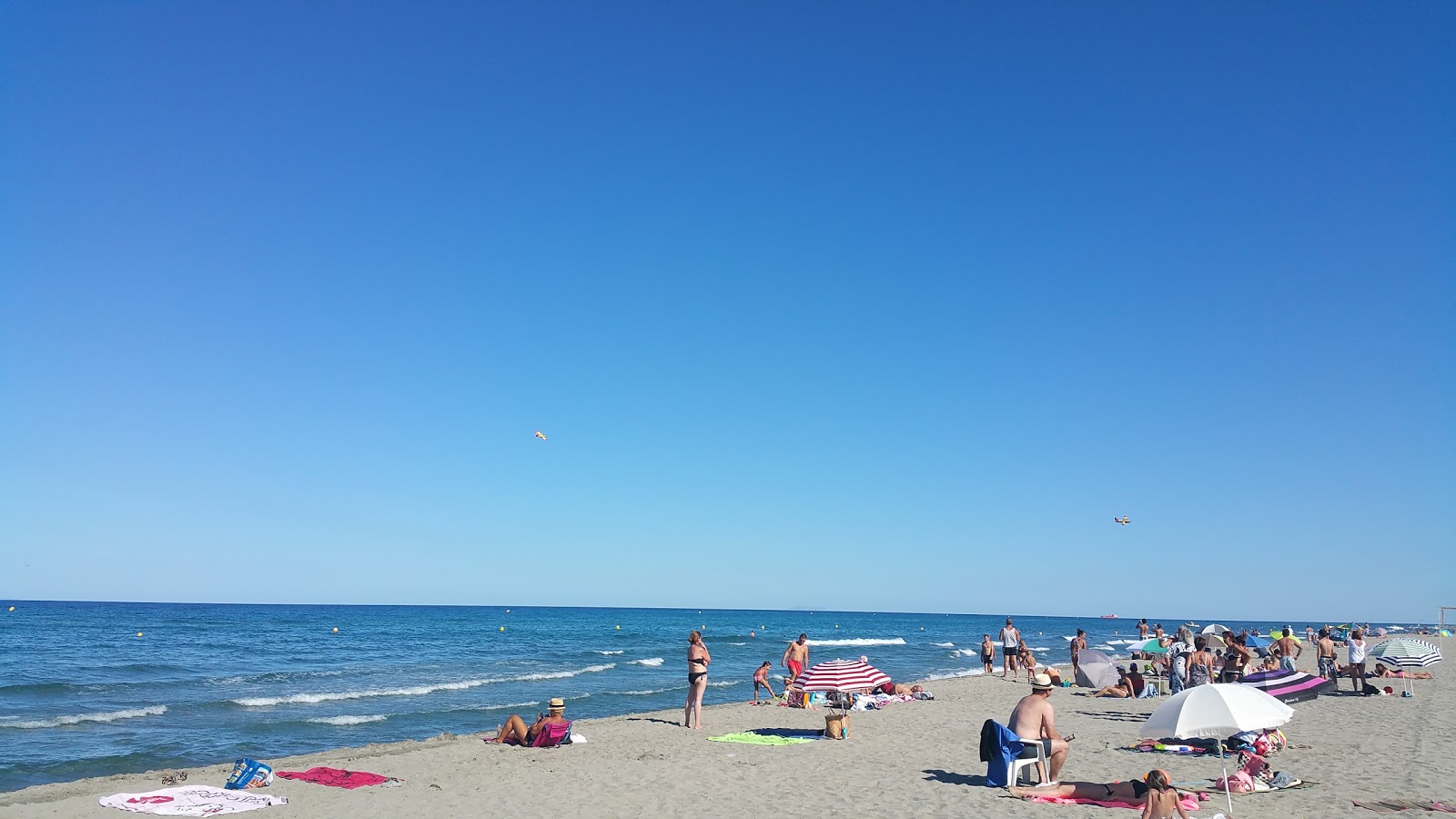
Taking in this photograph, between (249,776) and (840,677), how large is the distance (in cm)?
984

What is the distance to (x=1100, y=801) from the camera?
29.9 ft

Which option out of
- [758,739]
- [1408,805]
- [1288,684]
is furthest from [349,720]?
[1408,805]

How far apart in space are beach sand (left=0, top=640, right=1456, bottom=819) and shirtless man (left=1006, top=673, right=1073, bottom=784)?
2.31 ft

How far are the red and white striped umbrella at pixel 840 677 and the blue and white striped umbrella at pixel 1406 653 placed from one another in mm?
12911

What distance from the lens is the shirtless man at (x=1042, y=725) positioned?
9.88 metres

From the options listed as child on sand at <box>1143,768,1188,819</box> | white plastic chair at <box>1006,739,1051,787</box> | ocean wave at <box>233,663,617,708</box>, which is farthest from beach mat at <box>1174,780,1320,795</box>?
ocean wave at <box>233,663,617,708</box>

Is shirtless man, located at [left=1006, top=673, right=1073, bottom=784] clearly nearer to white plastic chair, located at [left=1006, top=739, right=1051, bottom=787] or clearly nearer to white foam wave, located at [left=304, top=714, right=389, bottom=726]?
white plastic chair, located at [left=1006, top=739, right=1051, bottom=787]

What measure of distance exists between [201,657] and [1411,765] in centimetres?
3983

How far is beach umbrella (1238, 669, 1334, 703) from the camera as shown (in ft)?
43.4

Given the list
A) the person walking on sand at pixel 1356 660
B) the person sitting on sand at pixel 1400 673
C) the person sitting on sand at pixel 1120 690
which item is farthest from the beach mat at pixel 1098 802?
the person sitting on sand at pixel 1400 673

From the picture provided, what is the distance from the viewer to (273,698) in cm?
2250

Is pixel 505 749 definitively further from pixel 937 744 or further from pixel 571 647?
pixel 571 647

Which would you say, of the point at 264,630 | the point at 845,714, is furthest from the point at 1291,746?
the point at 264,630

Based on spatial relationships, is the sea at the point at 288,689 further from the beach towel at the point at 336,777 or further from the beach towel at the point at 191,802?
the beach towel at the point at 191,802
